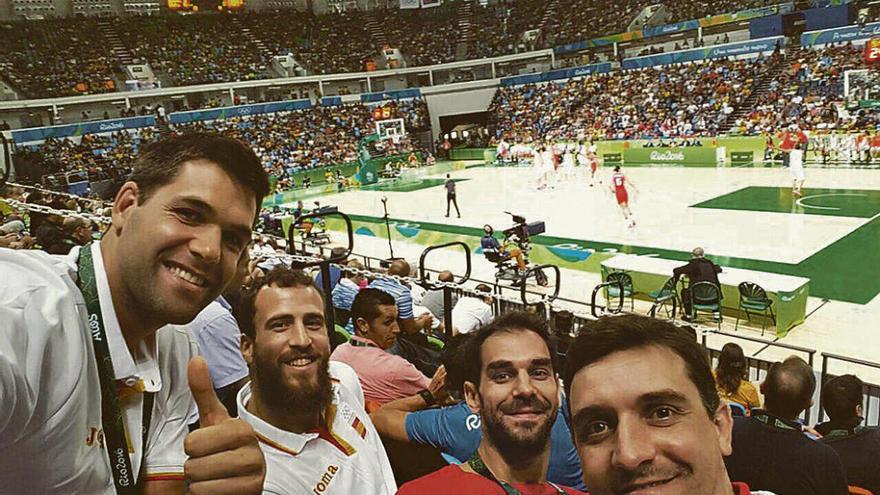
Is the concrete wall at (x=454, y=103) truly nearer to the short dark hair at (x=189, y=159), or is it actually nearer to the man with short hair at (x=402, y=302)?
the man with short hair at (x=402, y=302)

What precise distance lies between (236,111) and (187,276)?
4030 centimetres

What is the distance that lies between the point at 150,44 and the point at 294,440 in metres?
48.7

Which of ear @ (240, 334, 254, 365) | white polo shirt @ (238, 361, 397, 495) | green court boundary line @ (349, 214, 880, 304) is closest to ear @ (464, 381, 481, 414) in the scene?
white polo shirt @ (238, 361, 397, 495)

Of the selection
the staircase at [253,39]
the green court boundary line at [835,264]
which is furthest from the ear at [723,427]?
the staircase at [253,39]

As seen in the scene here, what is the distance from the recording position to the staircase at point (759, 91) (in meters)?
32.0

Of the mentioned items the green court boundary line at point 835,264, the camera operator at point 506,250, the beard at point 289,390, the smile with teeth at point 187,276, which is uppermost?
the smile with teeth at point 187,276

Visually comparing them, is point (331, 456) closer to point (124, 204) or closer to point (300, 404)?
point (300, 404)

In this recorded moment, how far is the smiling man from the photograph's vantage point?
1.59 m

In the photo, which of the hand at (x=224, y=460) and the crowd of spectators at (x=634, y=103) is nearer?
the hand at (x=224, y=460)

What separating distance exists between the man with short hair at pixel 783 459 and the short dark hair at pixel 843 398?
1.53 feet

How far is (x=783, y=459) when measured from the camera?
3141 mm

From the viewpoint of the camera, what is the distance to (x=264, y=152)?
3788cm

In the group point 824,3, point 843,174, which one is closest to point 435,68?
point 824,3

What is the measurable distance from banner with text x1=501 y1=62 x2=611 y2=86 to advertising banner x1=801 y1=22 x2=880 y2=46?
12.0m
